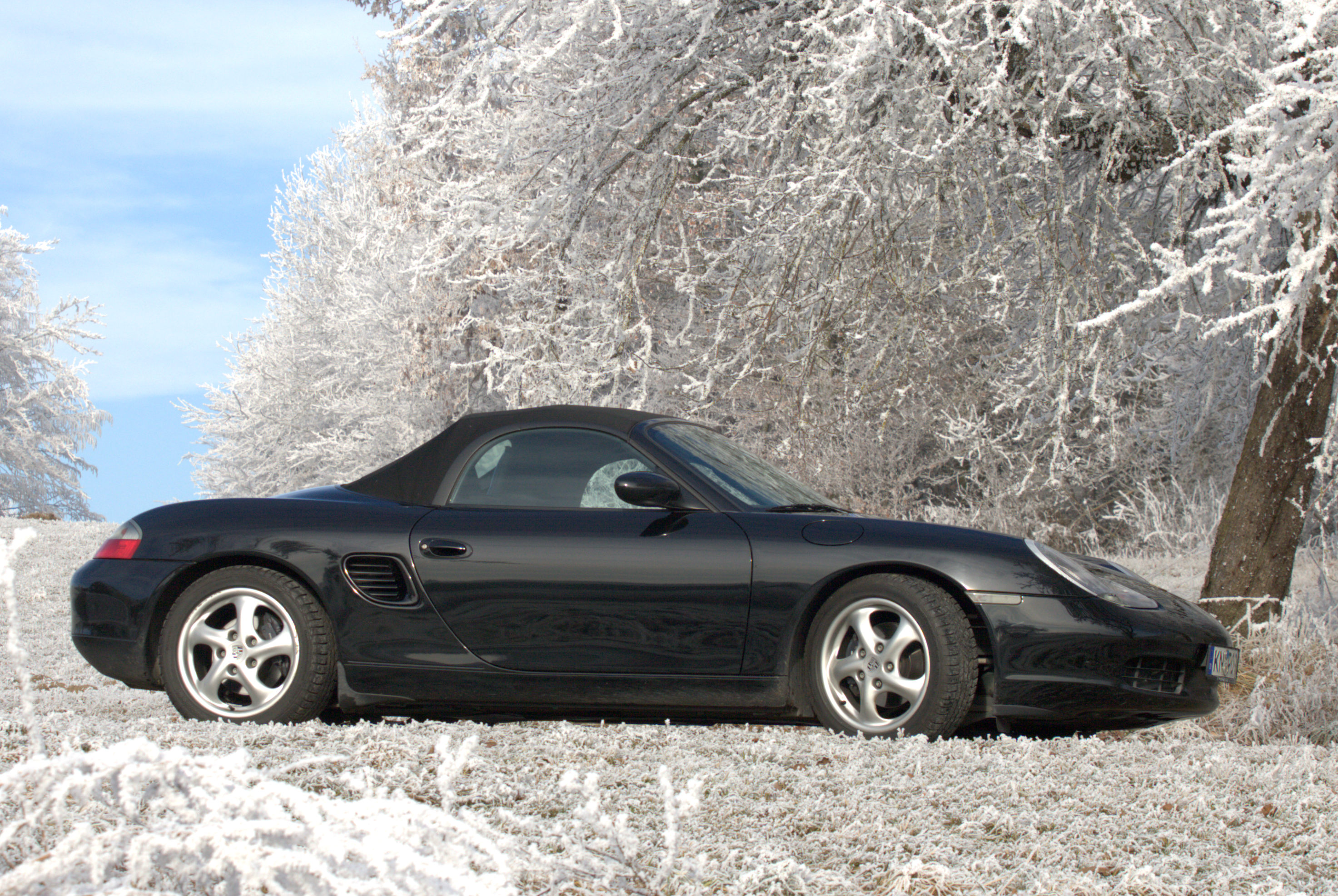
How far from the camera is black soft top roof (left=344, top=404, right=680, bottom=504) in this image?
5371 mm

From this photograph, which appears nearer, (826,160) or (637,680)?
(637,680)

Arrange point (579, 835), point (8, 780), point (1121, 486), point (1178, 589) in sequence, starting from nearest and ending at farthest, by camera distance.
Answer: point (8, 780) < point (579, 835) < point (1178, 589) < point (1121, 486)

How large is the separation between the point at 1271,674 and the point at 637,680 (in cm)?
407

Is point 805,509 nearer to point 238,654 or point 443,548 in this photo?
point 443,548

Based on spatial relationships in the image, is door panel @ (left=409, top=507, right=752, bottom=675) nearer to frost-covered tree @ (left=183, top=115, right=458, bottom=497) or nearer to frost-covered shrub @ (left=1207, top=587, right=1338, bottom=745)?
frost-covered shrub @ (left=1207, top=587, right=1338, bottom=745)

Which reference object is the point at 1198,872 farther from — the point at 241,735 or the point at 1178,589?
the point at 1178,589

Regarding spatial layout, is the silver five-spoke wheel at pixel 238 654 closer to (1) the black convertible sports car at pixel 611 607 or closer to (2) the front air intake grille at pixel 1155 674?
(1) the black convertible sports car at pixel 611 607

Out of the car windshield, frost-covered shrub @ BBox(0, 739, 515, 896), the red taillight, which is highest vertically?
the car windshield

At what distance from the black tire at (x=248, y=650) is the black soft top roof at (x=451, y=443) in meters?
→ 0.60

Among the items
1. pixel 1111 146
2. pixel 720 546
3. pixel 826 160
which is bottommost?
pixel 720 546

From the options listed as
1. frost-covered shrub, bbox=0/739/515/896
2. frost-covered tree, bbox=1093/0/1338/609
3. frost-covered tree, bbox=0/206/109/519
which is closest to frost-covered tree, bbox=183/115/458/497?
frost-covered tree, bbox=0/206/109/519

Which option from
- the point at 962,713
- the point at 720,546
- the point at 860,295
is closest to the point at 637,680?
the point at 720,546

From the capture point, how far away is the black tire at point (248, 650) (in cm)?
512

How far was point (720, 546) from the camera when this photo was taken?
4.91 meters
